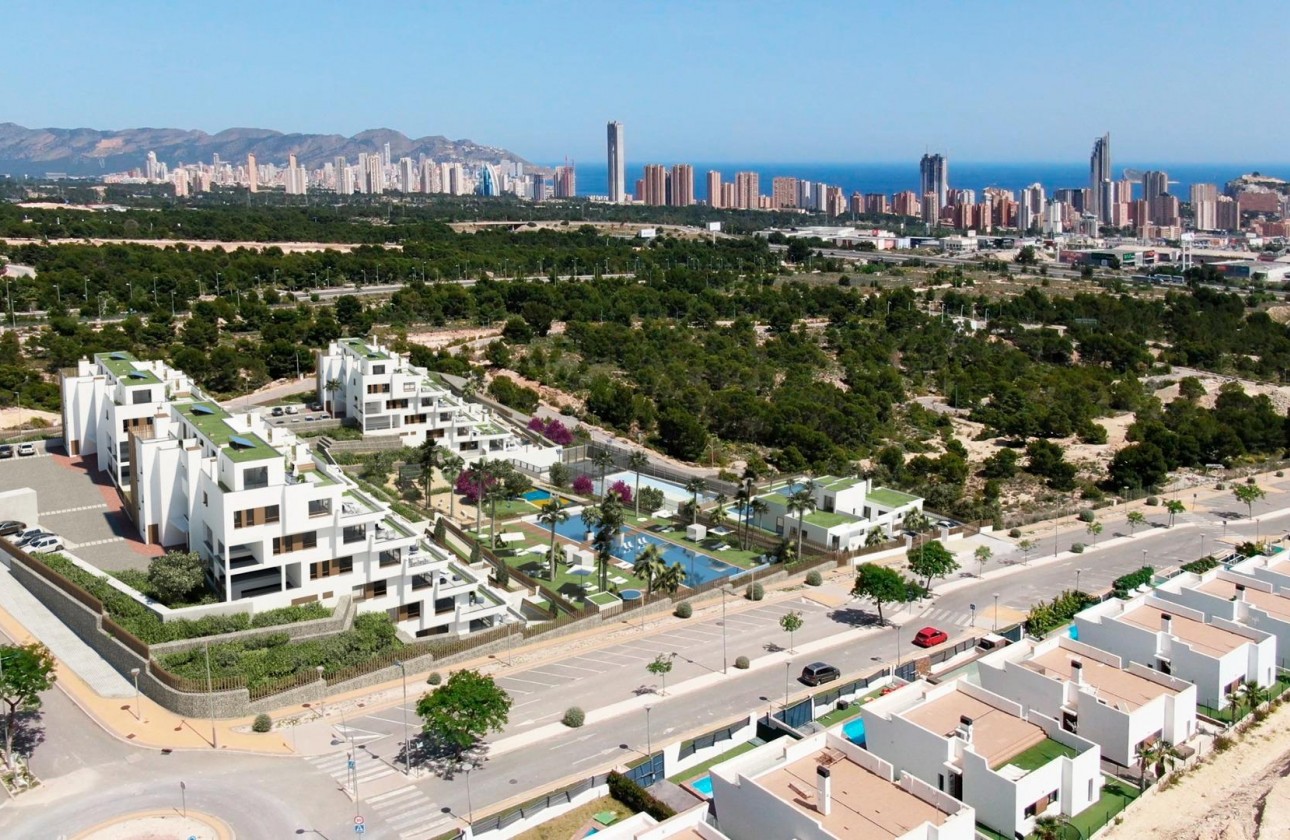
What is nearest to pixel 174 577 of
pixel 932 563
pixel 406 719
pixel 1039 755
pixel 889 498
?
pixel 406 719

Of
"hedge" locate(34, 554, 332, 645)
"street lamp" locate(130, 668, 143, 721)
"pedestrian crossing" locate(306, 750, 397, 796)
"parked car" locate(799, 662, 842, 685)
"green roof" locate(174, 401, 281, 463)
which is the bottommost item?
"parked car" locate(799, 662, 842, 685)

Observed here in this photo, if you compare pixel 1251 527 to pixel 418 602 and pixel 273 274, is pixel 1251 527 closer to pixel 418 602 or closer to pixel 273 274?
pixel 418 602

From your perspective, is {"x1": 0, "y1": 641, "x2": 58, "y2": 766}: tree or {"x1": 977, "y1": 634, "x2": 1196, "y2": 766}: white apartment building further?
{"x1": 977, "y1": 634, "x2": 1196, "y2": 766}: white apartment building

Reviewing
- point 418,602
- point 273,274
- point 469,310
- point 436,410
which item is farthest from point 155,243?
point 418,602

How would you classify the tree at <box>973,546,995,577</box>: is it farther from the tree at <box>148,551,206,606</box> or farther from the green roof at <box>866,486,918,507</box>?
the tree at <box>148,551,206,606</box>

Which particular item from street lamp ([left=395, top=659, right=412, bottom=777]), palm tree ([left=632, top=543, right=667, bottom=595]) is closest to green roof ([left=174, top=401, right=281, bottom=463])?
street lamp ([left=395, top=659, right=412, bottom=777])

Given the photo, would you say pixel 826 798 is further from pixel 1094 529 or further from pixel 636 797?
pixel 1094 529

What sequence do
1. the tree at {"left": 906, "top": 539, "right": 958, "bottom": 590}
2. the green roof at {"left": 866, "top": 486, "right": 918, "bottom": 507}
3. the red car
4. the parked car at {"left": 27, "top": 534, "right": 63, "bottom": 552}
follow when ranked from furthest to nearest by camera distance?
the green roof at {"left": 866, "top": 486, "right": 918, "bottom": 507} < the tree at {"left": 906, "top": 539, "right": 958, "bottom": 590} < the parked car at {"left": 27, "top": 534, "right": 63, "bottom": 552} < the red car
